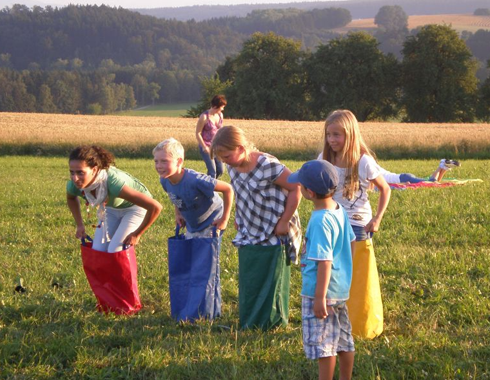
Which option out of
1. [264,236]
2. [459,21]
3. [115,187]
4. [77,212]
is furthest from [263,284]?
[459,21]

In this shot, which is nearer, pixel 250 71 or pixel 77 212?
pixel 77 212

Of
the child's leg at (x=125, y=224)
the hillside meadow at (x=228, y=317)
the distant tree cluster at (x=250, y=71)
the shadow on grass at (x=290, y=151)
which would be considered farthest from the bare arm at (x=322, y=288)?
the distant tree cluster at (x=250, y=71)

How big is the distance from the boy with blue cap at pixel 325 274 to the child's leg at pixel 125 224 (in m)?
2.32

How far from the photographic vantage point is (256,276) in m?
5.02

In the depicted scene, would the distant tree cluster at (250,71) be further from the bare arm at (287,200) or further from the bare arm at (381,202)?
the bare arm at (287,200)

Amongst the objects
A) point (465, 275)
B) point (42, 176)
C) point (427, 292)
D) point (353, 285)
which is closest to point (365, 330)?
point (353, 285)

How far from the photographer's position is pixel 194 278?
5.33 meters

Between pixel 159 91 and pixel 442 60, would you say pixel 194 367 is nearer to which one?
pixel 442 60

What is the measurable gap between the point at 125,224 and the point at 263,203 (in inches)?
56.7

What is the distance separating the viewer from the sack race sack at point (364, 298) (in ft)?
15.9

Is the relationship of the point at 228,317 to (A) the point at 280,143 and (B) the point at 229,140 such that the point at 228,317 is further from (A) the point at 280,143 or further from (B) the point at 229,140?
(A) the point at 280,143

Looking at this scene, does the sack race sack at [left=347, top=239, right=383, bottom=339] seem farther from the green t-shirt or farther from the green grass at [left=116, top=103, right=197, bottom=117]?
the green grass at [left=116, top=103, right=197, bottom=117]

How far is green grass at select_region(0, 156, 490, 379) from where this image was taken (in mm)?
4293

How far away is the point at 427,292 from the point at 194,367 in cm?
260
